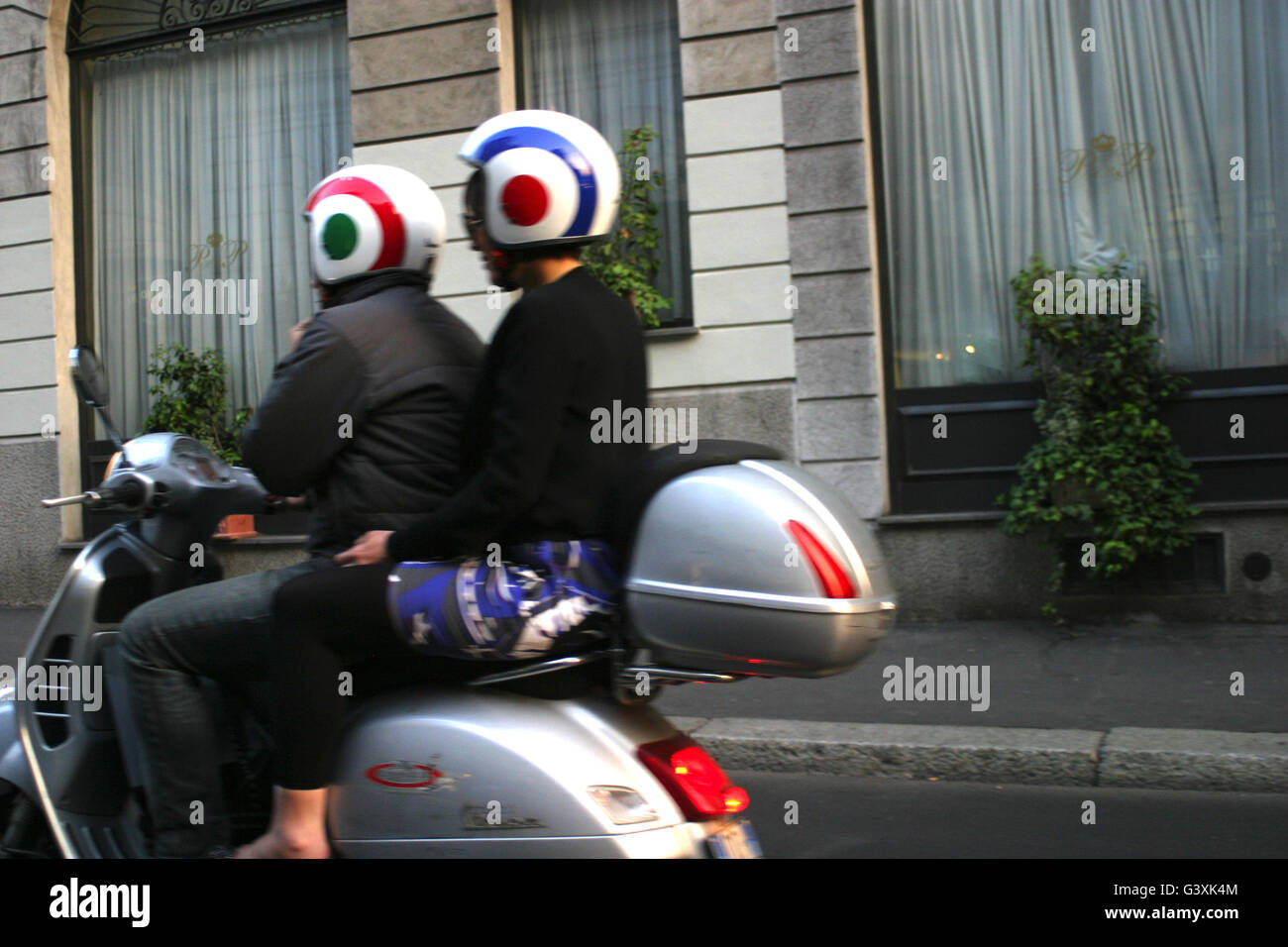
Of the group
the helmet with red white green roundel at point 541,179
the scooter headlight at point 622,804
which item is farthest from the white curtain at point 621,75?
the scooter headlight at point 622,804

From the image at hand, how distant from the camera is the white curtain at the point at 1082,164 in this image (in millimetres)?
8023

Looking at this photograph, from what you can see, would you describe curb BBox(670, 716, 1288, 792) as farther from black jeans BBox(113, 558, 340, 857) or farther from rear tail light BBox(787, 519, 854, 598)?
rear tail light BBox(787, 519, 854, 598)

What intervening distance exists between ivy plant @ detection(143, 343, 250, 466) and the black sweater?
8359 mm

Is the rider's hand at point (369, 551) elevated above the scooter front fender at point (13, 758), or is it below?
above

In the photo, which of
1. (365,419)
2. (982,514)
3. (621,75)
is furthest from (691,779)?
(621,75)

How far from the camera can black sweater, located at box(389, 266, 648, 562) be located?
7.54 ft

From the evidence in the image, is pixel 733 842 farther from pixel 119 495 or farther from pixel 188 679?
pixel 119 495

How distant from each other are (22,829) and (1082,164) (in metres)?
7.40

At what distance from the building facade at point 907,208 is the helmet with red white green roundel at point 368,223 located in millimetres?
5962

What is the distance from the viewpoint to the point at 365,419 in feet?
8.57

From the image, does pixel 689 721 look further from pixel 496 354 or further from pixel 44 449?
pixel 44 449

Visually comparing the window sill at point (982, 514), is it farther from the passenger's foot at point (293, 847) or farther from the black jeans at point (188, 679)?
the passenger's foot at point (293, 847)

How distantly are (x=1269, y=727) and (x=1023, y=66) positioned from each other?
191 inches
